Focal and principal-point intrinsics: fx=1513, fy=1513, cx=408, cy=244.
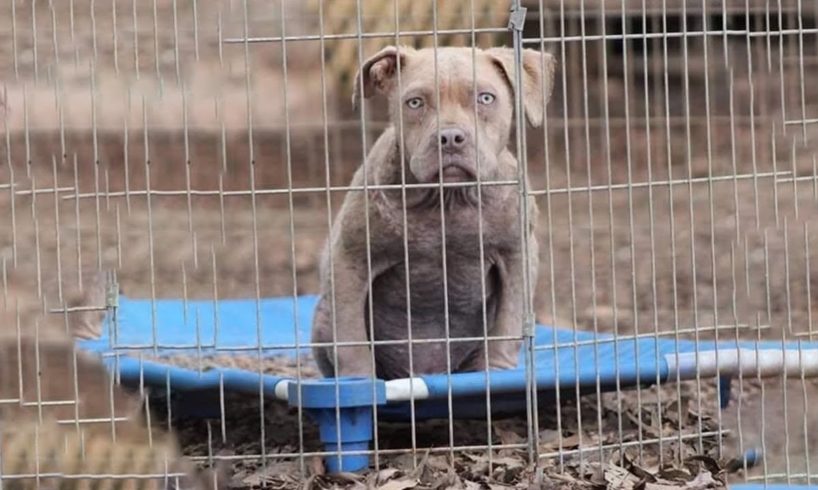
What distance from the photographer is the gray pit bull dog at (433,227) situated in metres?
5.51

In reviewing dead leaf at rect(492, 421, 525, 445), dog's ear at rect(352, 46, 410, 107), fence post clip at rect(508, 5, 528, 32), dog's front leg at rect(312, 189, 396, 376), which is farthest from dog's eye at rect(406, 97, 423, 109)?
dead leaf at rect(492, 421, 525, 445)

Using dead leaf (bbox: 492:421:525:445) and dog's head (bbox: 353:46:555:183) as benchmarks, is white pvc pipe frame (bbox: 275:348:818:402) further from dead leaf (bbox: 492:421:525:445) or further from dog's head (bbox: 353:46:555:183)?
dog's head (bbox: 353:46:555:183)

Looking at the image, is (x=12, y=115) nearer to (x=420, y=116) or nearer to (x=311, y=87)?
(x=420, y=116)

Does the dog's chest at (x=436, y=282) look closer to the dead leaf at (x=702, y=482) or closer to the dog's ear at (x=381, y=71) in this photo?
the dog's ear at (x=381, y=71)

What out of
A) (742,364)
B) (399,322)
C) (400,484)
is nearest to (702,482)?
(742,364)

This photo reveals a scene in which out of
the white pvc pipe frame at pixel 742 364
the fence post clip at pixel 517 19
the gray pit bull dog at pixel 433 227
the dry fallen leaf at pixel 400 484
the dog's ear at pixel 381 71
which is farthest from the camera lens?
the dog's ear at pixel 381 71

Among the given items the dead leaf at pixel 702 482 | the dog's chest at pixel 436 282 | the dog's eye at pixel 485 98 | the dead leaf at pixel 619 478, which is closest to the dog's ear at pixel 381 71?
the dog's eye at pixel 485 98

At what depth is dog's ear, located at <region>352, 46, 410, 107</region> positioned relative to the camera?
18.7 feet

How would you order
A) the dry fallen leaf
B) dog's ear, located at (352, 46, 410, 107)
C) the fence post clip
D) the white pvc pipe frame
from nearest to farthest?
the fence post clip, the dry fallen leaf, the white pvc pipe frame, dog's ear, located at (352, 46, 410, 107)

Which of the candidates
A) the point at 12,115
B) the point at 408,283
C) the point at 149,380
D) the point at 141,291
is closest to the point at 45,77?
the point at 12,115

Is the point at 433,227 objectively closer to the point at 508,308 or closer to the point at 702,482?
the point at 508,308

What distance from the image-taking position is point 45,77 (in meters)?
5.46

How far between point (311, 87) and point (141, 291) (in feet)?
6.12

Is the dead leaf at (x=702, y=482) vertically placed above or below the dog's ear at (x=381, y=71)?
below
